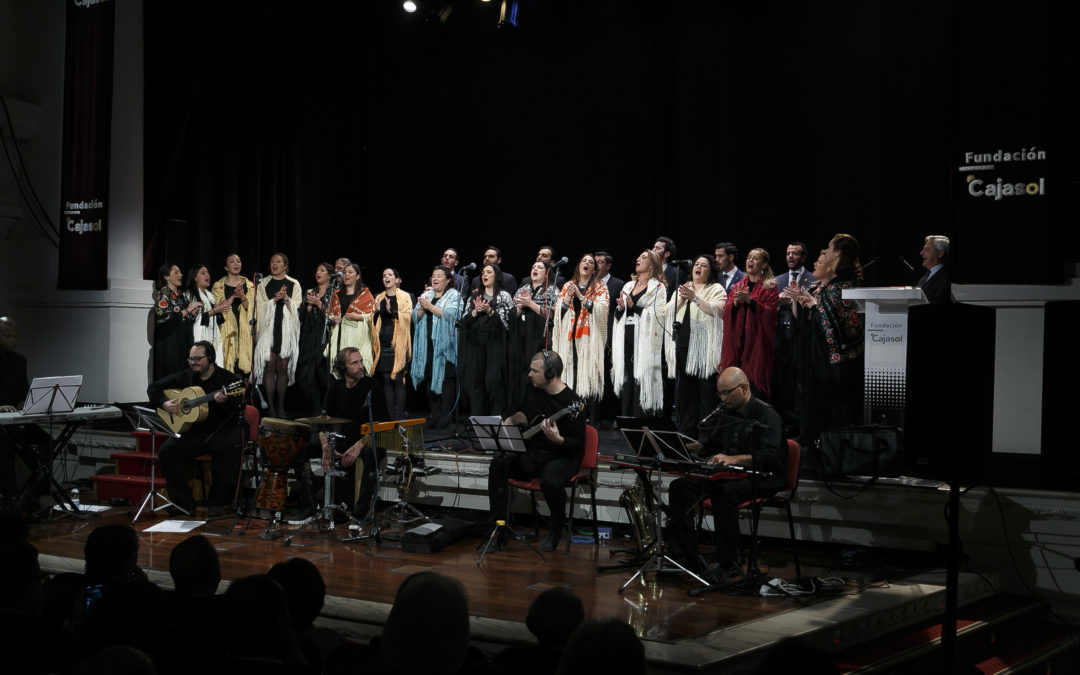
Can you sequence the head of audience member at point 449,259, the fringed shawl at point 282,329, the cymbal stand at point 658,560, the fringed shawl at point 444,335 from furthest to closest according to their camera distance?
the fringed shawl at point 282,329 < the head of audience member at point 449,259 < the fringed shawl at point 444,335 < the cymbal stand at point 658,560

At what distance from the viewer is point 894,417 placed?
6.64 m

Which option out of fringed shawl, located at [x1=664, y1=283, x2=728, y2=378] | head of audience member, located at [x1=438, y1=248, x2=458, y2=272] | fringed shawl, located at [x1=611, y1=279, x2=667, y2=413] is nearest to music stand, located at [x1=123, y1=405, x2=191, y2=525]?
head of audience member, located at [x1=438, y1=248, x2=458, y2=272]

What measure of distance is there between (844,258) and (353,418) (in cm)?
375

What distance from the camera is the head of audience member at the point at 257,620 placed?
2.60 m

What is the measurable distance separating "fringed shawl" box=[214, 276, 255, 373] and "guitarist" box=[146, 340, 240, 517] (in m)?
2.43

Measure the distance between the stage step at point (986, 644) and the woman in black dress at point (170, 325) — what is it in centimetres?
782

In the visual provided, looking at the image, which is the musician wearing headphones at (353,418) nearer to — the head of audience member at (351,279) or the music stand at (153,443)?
the music stand at (153,443)

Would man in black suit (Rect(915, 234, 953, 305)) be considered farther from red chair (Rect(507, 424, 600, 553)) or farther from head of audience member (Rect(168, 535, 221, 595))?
head of audience member (Rect(168, 535, 221, 595))

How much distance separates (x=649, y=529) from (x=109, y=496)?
16.0ft

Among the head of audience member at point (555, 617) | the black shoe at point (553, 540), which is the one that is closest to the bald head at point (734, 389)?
the black shoe at point (553, 540)

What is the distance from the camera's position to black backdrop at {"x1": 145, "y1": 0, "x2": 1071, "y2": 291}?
888 centimetres

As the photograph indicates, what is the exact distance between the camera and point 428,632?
2.32m

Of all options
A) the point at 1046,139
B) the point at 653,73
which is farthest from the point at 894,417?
the point at 653,73

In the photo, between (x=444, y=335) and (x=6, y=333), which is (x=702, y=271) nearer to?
(x=444, y=335)
